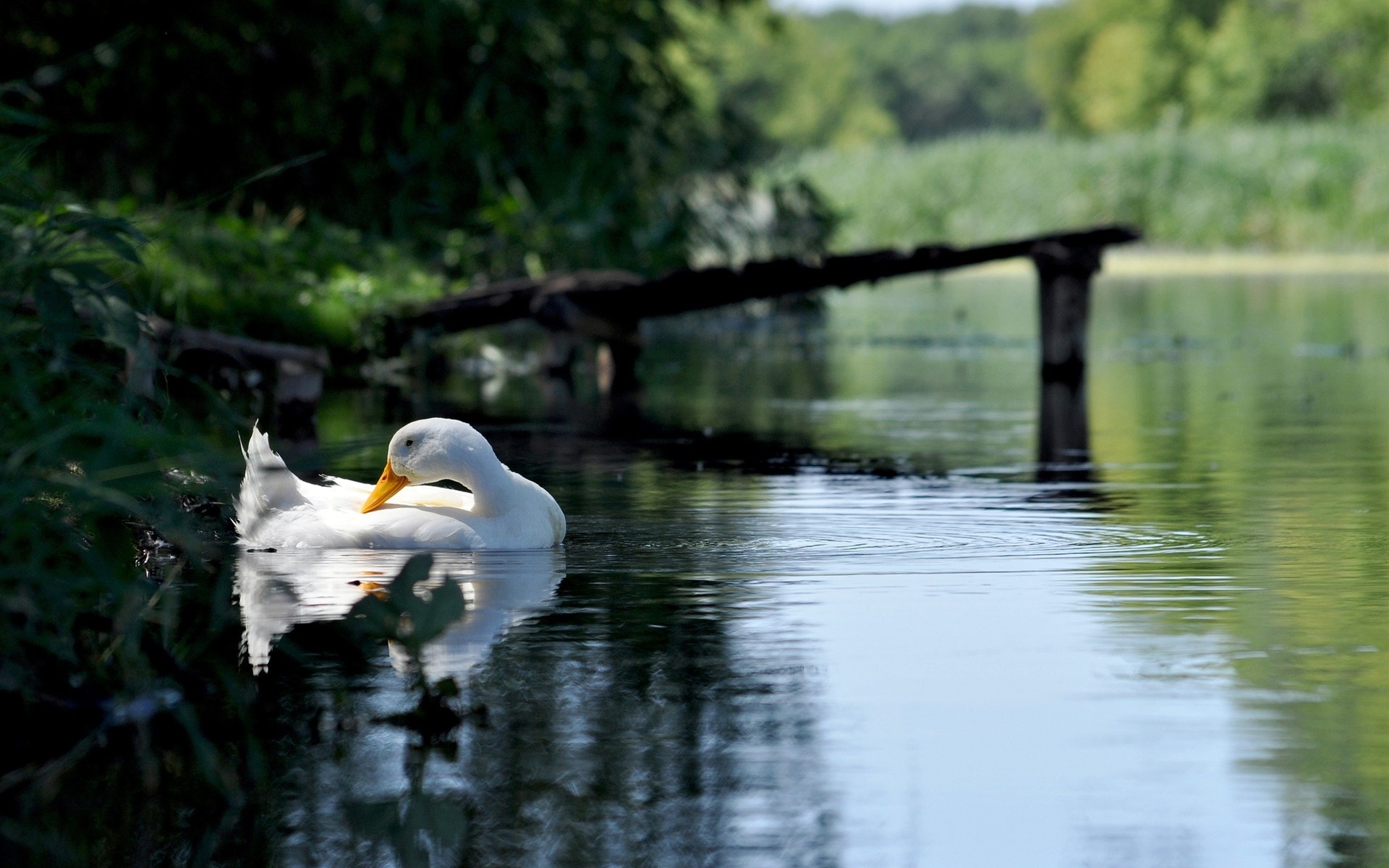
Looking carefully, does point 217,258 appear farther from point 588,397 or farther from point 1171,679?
point 1171,679

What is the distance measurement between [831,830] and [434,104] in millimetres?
15561

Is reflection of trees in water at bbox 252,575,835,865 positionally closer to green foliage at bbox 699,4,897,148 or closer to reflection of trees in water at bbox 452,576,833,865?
reflection of trees in water at bbox 452,576,833,865

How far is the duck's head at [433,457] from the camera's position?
24.3 ft

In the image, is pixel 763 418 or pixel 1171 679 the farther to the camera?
pixel 763 418

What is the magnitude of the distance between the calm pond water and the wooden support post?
4597mm

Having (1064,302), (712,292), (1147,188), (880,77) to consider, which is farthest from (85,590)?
(880,77)

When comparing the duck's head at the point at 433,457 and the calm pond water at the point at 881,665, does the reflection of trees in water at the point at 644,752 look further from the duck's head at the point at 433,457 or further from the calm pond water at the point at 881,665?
the duck's head at the point at 433,457

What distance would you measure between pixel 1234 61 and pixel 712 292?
59065 millimetres

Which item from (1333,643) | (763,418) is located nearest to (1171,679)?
(1333,643)

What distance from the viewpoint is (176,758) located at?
4645 millimetres

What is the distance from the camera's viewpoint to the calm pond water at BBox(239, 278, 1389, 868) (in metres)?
4.16

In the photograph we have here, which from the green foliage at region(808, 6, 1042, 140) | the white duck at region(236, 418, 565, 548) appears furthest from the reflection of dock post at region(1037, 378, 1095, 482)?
the green foliage at region(808, 6, 1042, 140)

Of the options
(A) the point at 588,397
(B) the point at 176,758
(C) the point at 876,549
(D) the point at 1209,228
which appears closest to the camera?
(B) the point at 176,758

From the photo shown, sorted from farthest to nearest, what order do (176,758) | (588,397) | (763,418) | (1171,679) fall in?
(588,397)
(763,418)
(1171,679)
(176,758)
